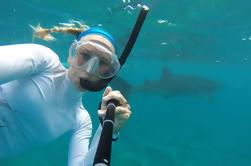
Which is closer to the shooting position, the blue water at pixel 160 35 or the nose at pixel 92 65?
the nose at pixel 92 65

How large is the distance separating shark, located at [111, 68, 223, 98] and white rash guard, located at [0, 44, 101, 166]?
1949 cm

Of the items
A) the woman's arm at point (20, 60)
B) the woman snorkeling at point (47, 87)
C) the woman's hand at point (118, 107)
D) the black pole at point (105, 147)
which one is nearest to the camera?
the black pole at point (105, 147)

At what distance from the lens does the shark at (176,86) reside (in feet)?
82.1

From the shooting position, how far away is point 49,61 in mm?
3510

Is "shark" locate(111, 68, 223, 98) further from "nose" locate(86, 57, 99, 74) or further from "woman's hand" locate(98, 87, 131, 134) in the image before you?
"woman's hand" locate(98, 87, 131, 134)

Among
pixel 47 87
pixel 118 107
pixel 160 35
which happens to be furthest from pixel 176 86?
pixel 118 107

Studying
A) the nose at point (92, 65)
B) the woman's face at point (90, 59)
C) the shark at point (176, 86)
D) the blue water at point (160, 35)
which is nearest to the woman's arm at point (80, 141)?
the woman's face at point (90, 59)

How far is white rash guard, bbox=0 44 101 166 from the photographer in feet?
10.7

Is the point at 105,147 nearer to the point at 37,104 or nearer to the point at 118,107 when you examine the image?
the point at 118,107

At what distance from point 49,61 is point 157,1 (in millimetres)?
13509

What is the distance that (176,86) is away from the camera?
85.8ft

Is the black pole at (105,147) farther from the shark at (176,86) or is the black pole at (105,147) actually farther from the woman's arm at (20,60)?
the shark at (176,86)

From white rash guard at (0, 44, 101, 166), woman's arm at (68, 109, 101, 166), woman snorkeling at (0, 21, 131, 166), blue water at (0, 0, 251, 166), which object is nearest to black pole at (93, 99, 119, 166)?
woman snorkeling at (0, 21, 131, 166)

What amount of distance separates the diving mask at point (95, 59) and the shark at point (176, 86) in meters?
20.0
